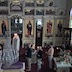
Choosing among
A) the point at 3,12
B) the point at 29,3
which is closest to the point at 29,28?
the point at 29,3

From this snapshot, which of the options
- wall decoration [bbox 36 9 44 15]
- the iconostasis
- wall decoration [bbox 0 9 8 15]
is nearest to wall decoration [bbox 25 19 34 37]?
wall decoration [bbox 36 9 44 15]

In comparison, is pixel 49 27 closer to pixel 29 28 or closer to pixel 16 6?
pixel 29 28

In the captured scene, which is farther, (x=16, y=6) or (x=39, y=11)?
(x=39, y=11)

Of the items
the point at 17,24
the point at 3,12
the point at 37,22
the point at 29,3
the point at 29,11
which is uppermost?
the point at 29,3

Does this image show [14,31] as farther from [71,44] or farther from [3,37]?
[71,44]

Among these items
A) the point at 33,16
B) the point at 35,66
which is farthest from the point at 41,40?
the point at 35,66

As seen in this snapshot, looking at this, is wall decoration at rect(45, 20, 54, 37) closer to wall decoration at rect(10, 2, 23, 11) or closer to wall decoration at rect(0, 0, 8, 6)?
wall decoration at rect(10, 2, 23, 11)

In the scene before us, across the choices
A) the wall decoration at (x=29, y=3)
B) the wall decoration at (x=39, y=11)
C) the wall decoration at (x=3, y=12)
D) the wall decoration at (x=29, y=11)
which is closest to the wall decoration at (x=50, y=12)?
the wall decoration at (x=39, y=11)

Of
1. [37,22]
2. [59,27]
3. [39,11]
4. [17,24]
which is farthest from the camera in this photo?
[59,27]

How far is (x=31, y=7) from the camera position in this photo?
19.5 m

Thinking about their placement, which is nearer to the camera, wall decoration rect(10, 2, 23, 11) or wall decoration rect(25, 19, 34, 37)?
wall decoration rect(10, 2, 23, 11)

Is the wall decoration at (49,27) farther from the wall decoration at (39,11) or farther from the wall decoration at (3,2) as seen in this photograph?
the wall decoration at (3,2)

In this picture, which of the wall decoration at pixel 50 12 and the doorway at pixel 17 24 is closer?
the doorway at pixel 17 24

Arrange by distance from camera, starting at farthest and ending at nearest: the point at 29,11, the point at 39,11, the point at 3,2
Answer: the point at 39,11 < the point at 29,11 < the point at 3,2
